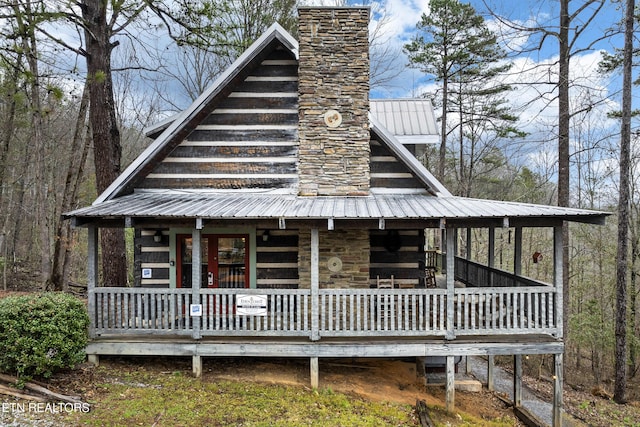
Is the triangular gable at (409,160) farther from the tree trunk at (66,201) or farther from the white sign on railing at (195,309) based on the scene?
the tree trunk at (66,201)

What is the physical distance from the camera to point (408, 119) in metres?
13.4

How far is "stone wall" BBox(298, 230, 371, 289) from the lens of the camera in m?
9.91

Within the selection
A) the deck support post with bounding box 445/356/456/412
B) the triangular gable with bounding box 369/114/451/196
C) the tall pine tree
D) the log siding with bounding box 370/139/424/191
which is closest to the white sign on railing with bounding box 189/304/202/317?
the log siding with bounding box 370/139/424/191

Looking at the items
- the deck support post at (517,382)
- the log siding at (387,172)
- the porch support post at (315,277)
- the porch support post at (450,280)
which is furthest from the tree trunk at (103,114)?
the deck support post at (517,382)

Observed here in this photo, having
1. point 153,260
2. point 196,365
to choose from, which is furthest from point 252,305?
point 153,260

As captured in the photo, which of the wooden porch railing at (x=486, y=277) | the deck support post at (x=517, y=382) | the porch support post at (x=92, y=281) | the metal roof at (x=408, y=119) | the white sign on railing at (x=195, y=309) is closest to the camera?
the white sign on railing at (x=195, y=309)

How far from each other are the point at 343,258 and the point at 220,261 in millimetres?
3062

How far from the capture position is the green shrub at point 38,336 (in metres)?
7.06

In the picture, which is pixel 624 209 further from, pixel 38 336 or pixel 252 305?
pixel 38 336

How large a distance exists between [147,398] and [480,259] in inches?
968

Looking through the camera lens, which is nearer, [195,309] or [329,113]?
[195,309]

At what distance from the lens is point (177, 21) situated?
41.3 feet

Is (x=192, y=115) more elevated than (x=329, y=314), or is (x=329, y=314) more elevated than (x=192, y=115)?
(x=192, y=115)

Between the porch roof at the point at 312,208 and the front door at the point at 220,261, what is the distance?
1.15 meters
